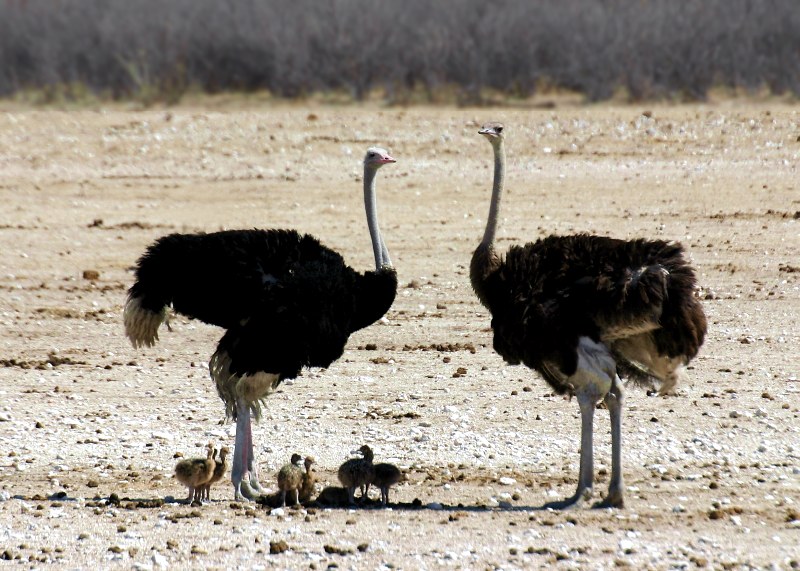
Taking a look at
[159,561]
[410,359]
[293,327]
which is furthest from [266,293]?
[410,359]

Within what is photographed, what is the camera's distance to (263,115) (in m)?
21.1

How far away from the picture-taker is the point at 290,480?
760 centimetres

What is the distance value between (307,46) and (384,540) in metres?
19.3

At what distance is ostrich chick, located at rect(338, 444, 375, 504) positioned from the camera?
25.1 ft

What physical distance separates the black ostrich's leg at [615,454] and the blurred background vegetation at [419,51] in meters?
15.3

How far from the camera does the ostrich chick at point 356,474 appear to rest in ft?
25.1

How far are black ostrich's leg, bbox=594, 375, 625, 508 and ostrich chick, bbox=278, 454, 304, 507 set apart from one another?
1.40 m

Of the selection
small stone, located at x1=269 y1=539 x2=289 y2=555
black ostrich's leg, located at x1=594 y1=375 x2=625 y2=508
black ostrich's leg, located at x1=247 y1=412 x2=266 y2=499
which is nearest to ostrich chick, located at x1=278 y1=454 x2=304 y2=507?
black ostrich's leg, located at x1=247 y1=412 x2=266 y2=499

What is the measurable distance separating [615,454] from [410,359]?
368cm

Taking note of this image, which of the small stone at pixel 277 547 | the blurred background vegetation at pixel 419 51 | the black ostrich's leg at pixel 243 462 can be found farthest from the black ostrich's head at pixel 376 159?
the blurred background vegetation at pixel 419 51

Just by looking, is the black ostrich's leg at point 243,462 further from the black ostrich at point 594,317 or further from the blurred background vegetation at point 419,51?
the blurred background vegetation at point 419,51

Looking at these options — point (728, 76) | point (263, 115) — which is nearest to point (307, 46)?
point (263, 115)

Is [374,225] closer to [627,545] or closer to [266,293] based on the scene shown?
[266,293]

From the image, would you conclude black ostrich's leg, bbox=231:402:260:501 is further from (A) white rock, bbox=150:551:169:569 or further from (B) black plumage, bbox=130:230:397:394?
(A) white rock, bbox=150:551:169:569
